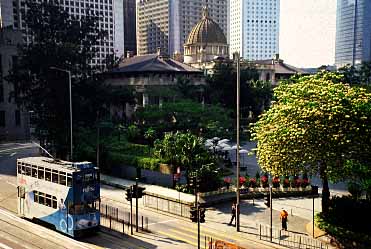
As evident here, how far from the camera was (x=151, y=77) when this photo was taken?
71.2 m

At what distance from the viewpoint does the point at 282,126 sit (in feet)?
83.4

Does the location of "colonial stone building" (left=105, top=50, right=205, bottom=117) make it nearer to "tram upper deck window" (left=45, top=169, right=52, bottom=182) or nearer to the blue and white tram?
the blue and white tram

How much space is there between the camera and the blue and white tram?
2455 centimetres

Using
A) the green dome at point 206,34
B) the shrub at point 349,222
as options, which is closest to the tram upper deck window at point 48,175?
the shrub at point 349,222

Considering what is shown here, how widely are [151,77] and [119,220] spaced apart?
44.3m

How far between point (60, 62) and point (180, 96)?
72.2 ft

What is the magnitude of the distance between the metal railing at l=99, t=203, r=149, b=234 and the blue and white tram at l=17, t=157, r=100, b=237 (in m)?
2.01

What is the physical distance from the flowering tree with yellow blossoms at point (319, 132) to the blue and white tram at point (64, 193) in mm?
10546

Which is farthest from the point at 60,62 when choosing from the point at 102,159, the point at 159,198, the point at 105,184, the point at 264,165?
the point at 264,165

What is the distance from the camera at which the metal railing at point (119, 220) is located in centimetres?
2758

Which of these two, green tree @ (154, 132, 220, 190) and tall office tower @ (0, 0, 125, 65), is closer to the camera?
green tree @ (154, 132, 220, 190)

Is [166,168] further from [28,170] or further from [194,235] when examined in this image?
[28,170]

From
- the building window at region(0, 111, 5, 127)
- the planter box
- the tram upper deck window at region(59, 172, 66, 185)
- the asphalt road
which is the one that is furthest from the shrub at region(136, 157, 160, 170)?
the building window at region(0, 111, 5, 127)

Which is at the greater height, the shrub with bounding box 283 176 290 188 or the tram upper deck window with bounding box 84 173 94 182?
the tram upper deck window with bounding box 84 173 94 182
